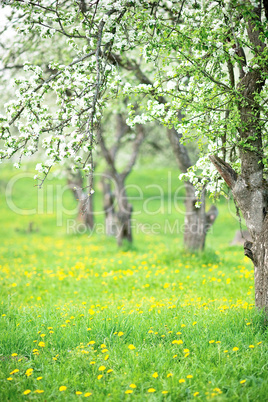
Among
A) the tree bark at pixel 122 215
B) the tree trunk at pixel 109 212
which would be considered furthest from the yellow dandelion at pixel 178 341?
the tree trunk at pixel 109 212

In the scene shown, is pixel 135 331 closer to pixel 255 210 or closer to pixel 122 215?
pixel 255 210

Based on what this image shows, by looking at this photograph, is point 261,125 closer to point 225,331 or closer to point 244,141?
point 244,141

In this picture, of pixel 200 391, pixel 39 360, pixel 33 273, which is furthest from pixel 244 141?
pixel 33 273

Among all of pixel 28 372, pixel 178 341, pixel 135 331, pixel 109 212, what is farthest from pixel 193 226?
pixel 109 212

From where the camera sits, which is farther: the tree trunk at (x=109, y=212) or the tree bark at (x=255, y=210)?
the tree trunk at (x=109, y=212)

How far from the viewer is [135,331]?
5.37 m

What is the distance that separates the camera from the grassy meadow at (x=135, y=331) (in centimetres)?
409

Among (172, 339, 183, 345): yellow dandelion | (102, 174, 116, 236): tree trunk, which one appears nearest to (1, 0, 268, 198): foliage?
(172, 339, 183, 345): yellow dandelion

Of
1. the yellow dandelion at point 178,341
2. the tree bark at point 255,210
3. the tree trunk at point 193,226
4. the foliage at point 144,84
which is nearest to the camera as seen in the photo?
the yellow dandelion at point 178,341

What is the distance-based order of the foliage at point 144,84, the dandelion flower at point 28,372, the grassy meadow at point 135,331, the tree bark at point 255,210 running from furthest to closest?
the tree bark at point 255,210, the foliage at point 144,84, the dandelion flower at point 28,372, the grassy meadow at point 135,331

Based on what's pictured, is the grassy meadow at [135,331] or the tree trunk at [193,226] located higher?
the tree trunk at [193,226]

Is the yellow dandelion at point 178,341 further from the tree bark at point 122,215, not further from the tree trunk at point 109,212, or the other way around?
the tree trunk at point 109,212

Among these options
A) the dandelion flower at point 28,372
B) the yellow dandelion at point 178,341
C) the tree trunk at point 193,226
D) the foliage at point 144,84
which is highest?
the foliage at point 144,84

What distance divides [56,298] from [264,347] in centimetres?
504
